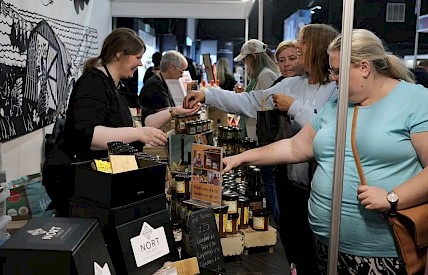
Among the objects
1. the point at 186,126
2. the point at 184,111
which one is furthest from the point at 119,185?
the point at 184,111

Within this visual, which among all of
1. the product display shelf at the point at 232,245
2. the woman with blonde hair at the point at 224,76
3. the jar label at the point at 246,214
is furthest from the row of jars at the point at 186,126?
the woman with blonde hair at the point at 224,76

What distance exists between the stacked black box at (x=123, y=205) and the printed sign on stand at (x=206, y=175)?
1.15 feet

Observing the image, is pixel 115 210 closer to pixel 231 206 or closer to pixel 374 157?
pixel 231 206

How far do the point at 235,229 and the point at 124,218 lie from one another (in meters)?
0.60

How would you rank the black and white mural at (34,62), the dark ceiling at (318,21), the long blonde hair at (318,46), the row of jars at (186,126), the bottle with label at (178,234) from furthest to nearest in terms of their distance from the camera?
the dark ceiling at (318,21)
the black and white mural at (34,62)
the row of jars at (186,126)
the long blonde hair at (318,46)
the bottle with label at (178,234)

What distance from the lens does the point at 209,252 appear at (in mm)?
1466

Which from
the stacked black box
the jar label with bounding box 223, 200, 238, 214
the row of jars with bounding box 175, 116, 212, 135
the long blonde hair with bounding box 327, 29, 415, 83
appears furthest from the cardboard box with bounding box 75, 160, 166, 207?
the row of jars with bounding box 175, 116, 212, 135

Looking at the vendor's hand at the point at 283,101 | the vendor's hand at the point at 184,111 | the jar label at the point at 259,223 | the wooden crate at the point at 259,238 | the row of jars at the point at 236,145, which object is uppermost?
the vendor's hand at the point at 283,101

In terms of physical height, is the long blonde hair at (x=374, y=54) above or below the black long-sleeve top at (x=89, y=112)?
above

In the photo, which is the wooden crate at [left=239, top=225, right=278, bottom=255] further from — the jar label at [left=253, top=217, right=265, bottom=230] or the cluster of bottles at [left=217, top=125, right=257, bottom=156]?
the cluster of bottles at [left=217, top=125, right=257, bottom=156]

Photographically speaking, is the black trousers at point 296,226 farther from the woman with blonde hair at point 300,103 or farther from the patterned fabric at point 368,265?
the patterned fabric at point 368,265

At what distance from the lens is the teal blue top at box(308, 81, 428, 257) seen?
1.52 metres

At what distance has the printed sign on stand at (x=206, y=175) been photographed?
5.32ft

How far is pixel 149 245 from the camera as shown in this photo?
122cm
